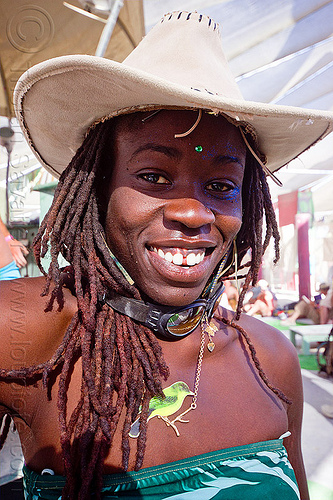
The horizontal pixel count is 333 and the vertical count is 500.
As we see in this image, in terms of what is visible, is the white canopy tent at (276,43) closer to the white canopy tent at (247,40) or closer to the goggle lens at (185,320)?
the white canopy tent at (247,40)

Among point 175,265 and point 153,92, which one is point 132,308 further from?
point 153,92

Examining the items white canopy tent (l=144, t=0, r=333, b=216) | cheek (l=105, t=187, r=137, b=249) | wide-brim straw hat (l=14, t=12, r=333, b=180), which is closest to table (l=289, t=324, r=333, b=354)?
white canopy tent (l=144, t=0, r=333, b=216)

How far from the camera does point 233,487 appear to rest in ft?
3.43

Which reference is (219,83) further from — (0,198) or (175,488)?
(0,198)

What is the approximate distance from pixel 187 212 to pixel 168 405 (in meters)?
0.60

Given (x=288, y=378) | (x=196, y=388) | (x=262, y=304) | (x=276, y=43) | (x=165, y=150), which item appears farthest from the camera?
(x=262, y=304)

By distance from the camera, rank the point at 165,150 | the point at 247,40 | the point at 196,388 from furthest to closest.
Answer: the point at 247,40 → the point at 196,388 → the point at 165,150

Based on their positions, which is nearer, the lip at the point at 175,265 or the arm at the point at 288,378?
the lip at the point at 175,265

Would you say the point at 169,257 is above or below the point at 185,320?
above

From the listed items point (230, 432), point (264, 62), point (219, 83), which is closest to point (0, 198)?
point (219, 83)

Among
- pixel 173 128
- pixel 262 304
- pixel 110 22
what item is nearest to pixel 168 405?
pixel 173 128

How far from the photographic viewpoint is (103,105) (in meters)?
1.12

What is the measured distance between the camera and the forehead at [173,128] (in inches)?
43.7

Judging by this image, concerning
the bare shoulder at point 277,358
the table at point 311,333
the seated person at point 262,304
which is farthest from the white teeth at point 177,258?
the seated person at point 262,304
